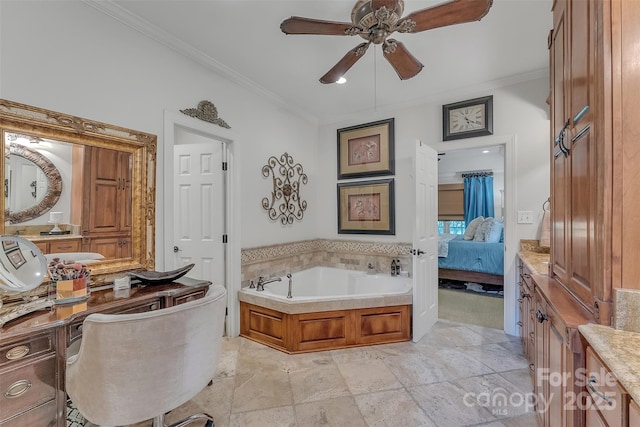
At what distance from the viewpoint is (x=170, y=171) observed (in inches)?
89.7

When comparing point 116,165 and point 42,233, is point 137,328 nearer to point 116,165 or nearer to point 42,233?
point 42,233

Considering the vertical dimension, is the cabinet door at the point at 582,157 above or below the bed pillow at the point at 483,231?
above

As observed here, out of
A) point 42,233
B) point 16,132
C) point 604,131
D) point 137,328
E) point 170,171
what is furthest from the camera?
point 170,171

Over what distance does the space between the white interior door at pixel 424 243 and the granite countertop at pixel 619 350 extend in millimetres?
1891

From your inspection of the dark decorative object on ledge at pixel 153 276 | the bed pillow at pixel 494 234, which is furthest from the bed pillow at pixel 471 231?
the dark decorative object on ledge at pixel 153 276

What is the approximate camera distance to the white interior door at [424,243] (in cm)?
280

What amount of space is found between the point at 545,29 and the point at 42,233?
3.72 m

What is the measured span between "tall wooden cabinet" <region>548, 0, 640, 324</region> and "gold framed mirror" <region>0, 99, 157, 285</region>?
2.52m

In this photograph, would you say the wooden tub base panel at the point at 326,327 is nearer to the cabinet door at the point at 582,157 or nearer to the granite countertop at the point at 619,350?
the cabinet door at the point at 582,157

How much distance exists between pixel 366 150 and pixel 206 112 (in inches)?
81.5

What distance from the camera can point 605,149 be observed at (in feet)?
2.98

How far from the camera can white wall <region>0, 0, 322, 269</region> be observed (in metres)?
1.56

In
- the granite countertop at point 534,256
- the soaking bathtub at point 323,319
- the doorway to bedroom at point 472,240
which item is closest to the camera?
the granite countertop at point 534,256

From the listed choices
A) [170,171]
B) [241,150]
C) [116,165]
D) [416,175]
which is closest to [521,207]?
[416,175]
